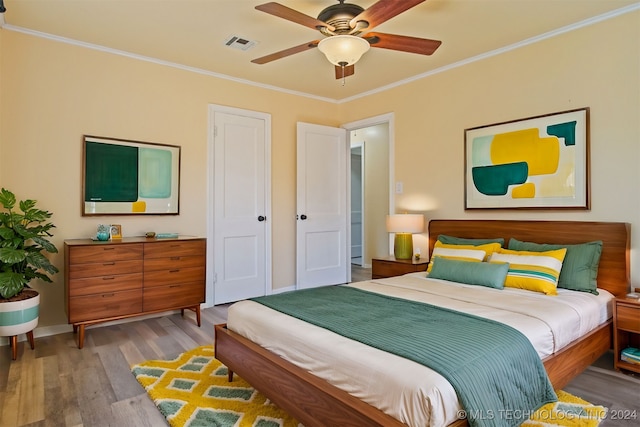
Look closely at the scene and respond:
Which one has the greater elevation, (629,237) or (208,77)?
(208,77)

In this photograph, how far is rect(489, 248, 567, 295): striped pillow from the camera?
2.64 m

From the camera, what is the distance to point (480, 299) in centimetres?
245

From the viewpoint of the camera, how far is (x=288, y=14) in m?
2.21

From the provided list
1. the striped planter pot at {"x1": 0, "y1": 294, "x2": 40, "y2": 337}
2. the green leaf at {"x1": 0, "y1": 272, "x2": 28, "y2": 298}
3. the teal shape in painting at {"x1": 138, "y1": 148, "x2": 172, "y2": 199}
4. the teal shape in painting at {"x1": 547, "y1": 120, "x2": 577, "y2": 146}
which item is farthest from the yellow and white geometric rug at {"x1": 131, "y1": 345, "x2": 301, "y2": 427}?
the teal shape in painting at {"x1": 547, "y1": 120, "x2": 577, "y2": 146}

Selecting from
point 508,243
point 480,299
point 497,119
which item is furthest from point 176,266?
point 497,119

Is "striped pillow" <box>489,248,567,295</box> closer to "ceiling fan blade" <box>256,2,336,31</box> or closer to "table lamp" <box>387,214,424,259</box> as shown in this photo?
"table lamp" <box>387,214,424,259</box>

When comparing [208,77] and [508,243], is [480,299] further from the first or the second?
[208,77]

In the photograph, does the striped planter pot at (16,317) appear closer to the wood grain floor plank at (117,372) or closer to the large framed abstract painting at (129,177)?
the wood grain floor plank at (117,372)

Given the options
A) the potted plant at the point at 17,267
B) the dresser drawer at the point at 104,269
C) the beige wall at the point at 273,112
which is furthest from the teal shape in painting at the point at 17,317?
the beige wall at the point at 273,112

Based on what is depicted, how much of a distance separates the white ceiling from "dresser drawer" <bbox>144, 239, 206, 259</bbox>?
181 centimetres

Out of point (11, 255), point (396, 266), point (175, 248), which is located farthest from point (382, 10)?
point (11, 255)

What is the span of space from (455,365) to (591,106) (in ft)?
8.75

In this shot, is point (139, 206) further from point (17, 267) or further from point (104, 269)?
point (17, 267)

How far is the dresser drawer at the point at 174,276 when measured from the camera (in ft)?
10.8
